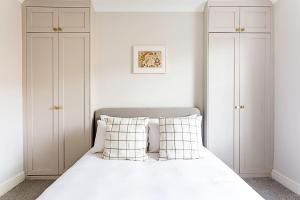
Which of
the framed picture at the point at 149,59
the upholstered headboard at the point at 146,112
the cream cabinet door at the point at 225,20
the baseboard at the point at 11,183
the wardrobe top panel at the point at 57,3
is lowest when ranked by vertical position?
the baseboard at the point at 11,183

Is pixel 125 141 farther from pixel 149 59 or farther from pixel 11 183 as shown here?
pixel 11 183

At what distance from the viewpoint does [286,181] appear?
293 centimetres

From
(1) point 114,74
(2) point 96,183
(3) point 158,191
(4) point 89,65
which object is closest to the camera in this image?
(3) point 158,191

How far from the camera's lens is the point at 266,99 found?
3.21 m

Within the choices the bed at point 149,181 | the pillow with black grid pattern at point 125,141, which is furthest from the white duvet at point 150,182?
the pillow with black grid pattern at point 125,141

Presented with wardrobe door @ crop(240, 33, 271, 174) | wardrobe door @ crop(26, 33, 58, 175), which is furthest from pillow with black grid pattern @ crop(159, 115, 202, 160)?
wardrobe door @ crop(26, 33, 58, 175)

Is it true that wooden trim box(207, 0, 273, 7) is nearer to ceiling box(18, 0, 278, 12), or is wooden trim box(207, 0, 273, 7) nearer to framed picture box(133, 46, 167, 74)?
ceiling box(18, 0, 278, 12)

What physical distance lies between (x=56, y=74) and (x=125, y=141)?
1406 millimetres

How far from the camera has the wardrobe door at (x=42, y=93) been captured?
124 inches

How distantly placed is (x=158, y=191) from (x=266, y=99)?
225cm

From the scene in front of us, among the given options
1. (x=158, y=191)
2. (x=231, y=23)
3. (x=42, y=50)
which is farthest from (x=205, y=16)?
(x=158, y=191)

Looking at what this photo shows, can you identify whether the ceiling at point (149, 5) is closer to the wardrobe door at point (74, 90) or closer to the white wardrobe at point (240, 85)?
the white wardrobe at point (240, 85)

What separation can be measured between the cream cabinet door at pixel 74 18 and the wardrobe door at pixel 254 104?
2.08m

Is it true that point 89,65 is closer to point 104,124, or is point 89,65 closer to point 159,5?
point 104,124
